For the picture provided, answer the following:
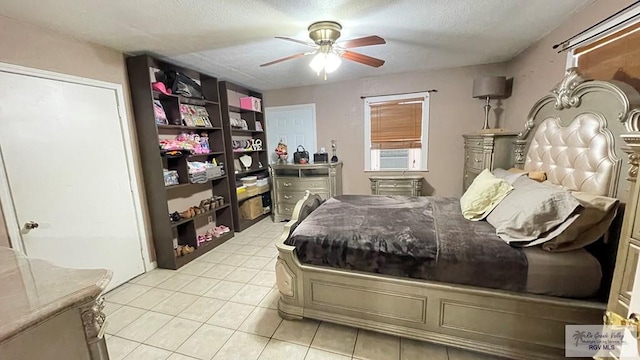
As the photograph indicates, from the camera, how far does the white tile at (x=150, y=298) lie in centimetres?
230

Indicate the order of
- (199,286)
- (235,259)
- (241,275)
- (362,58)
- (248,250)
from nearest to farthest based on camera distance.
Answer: (362,58) → (199,286) → (241,275) → (235,259) → (248,250)

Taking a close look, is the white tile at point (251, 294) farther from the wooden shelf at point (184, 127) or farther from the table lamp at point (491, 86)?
the table lamp at point (491, 86)

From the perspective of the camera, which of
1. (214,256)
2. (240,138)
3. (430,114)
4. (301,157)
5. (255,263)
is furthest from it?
(301,157)

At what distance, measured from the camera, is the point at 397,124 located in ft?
13.5

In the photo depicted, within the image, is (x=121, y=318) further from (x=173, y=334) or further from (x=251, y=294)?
(x=251, y=294)

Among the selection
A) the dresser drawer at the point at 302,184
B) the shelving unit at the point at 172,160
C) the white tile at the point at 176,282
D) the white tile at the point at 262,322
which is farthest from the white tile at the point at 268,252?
the dresser drawer at the point at 302,184

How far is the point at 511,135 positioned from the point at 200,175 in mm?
3783

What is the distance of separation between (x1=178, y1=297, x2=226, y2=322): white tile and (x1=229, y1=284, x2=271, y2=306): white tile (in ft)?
0.47

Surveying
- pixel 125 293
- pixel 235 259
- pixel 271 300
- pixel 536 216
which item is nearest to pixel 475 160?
pixel 536 216

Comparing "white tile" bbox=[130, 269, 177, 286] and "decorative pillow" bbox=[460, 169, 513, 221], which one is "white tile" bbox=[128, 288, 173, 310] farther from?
"decorative pillow" bbox=[460, 169, 513, 221]

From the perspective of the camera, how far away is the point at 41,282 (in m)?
0.94

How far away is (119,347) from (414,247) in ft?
7.41

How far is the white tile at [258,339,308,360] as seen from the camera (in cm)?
169

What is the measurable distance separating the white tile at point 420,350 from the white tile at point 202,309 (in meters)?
1.57
